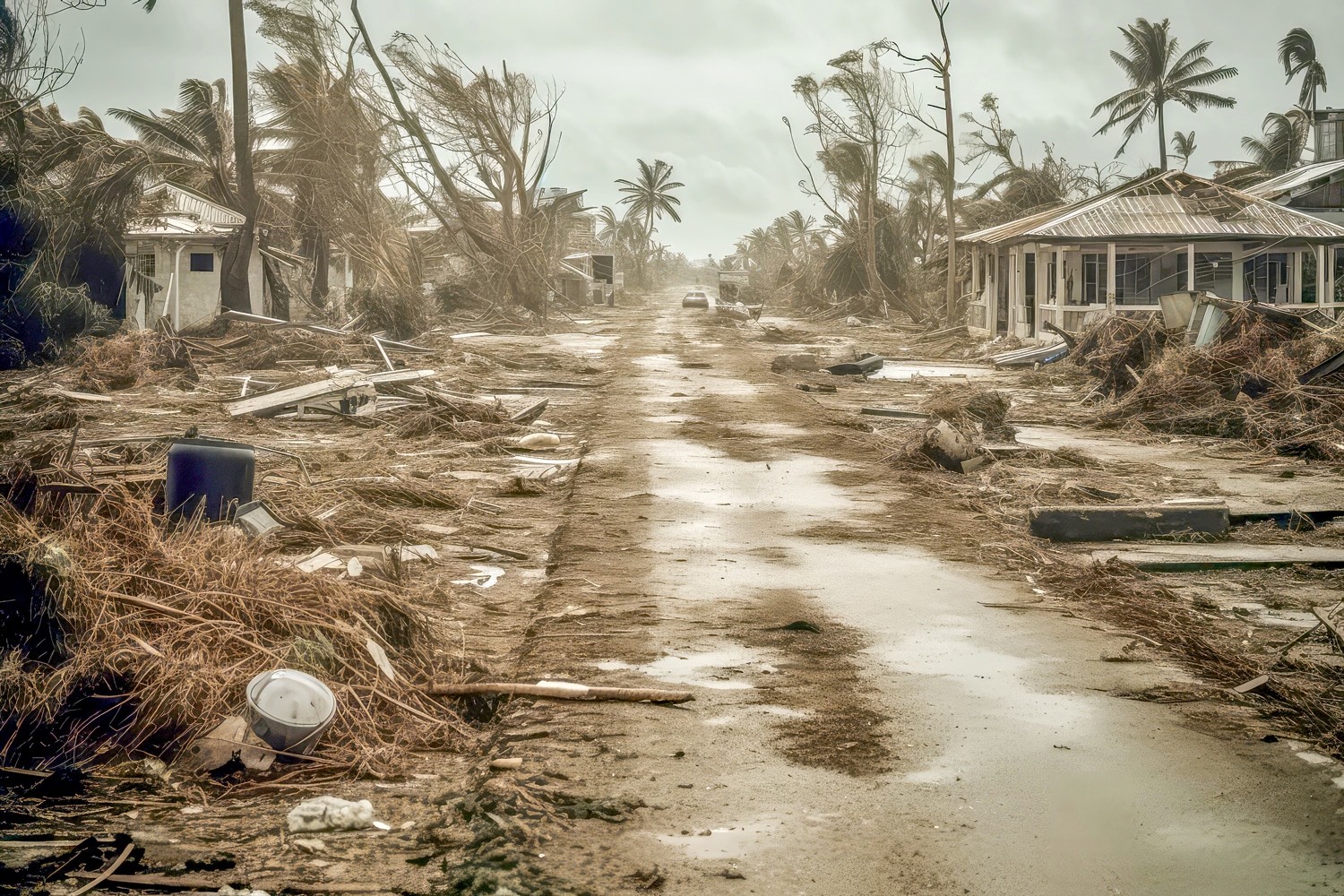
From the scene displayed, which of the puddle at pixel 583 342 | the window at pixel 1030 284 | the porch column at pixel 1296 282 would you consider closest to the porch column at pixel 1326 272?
the porch column at pixel 1296 282

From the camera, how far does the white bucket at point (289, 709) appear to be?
416 cm

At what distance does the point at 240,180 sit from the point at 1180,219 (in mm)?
22199

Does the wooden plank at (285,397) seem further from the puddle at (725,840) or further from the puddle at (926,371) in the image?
the puddle at (725,840)

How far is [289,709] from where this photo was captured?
4.21m

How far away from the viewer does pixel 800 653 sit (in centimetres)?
544

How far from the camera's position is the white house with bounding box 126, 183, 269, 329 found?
24766 mm

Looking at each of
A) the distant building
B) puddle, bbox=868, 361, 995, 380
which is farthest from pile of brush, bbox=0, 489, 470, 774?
the distant building

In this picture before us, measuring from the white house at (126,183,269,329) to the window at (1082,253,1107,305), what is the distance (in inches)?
813

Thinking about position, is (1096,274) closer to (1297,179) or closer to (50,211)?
(1297,179)

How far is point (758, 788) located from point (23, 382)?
55.3 ft

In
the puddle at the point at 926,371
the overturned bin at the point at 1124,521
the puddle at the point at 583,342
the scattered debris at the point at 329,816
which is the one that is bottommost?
the scattered debris at the point at 329,816

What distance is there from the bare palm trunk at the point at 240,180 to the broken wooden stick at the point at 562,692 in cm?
2291

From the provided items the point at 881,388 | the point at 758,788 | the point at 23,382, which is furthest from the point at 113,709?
the point at 881,388

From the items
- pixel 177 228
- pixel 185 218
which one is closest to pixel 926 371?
pixel 177 228
